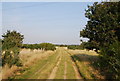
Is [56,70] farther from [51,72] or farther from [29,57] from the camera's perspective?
[29,57]

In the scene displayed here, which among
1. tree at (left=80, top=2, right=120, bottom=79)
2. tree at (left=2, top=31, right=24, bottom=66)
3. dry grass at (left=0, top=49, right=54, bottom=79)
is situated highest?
tree at (left=80, top=2, right=120, bottom=79)

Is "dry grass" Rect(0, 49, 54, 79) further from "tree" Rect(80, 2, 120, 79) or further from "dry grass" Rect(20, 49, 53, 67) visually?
"tree" Rect(80, 2, 120, 79)

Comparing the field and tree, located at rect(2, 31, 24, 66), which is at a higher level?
tree, located at rect(2, 31, 24, 66)

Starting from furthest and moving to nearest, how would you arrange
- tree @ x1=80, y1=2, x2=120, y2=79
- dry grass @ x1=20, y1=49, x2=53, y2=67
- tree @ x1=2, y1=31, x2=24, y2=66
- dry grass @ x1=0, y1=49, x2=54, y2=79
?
dry grass @ x1=20, y1=49, x2=53, y2=67 < tree @ x1=80, y1=2, x2=120, y2=79 < tree @ x1=2, y1=31, x2=24, y2=66 < dry grass @ x1=0, y1=49, x2=54, y2=79

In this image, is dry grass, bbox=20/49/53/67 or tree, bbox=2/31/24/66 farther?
dry grass, bbox=20/49/53/67

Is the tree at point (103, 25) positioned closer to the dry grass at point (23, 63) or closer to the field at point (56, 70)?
the field at point (56, 70)

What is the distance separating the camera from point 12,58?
17.1 meters

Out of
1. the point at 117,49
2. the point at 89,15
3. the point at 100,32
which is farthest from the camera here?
the point at 89,15

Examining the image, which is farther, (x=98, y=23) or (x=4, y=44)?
(x=98, y=23)

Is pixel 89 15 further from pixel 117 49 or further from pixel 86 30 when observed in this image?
pixel 117 49

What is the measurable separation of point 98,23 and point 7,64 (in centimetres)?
1078

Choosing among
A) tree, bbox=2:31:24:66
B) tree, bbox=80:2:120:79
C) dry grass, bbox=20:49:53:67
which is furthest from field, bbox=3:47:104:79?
tree, bbox=80:2:120:79

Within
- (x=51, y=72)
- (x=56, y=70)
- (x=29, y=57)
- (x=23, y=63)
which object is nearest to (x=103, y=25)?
(x=56, y=70)

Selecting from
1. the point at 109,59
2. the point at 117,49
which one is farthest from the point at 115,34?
the point at 117,49
